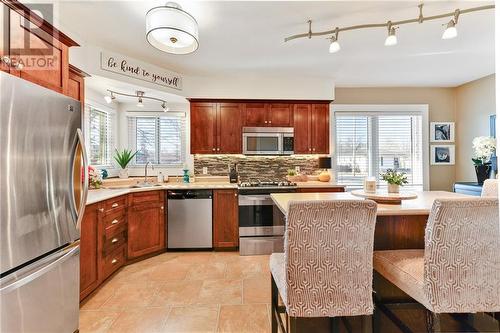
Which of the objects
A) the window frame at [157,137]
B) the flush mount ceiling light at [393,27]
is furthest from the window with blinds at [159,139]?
the flush mount ceiling light at [393,27]

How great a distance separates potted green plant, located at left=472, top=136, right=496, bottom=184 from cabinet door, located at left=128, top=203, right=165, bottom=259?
4610 mm

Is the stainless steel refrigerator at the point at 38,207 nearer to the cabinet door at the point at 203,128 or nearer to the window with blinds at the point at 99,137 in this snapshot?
the window with blinds at the point at 99,137

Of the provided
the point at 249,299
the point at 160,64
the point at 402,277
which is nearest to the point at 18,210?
the point at 249,299

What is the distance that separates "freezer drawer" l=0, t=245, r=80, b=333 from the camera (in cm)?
123

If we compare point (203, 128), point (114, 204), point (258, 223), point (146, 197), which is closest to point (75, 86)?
point (114, 204)

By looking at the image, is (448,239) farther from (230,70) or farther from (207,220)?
(230,70)

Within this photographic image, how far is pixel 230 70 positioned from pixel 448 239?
3.24m

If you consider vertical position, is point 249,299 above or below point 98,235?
below

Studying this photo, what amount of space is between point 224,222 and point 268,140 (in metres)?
1.43

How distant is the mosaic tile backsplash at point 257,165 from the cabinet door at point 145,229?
1.06m

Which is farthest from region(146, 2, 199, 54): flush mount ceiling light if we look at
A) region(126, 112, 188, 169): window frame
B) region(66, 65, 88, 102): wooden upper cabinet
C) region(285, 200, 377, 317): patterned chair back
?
region(126, 112, 188, 169): window frame

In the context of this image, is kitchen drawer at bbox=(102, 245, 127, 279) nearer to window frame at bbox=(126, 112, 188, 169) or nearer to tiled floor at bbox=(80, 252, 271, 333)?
tiled floor at bbox=(80, 252, 271, 333)

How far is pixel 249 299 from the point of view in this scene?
232 cm

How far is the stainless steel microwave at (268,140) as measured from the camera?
3.94 m
